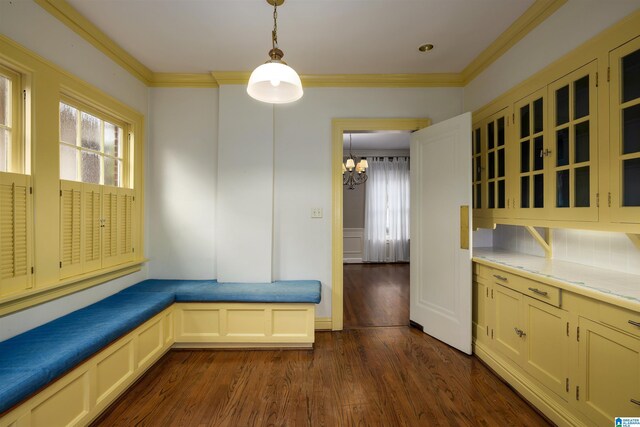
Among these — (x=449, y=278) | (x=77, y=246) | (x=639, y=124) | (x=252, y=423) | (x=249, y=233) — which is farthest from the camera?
(x=249, y=233)

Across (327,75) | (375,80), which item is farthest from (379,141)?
(327,75)

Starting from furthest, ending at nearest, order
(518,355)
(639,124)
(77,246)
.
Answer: (77,246) → (518,355) → (639,124)

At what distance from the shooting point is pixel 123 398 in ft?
6.31

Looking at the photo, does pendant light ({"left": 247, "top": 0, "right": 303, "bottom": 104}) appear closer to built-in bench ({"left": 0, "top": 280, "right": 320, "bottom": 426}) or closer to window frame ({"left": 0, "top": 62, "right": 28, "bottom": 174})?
window frame ({"left": 0, "top": 62, "right": 28, "bottom": 174})

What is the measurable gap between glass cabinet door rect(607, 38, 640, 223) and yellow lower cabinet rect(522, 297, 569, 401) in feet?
2.16

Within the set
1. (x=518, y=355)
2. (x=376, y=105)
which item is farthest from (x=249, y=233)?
(x=518, y=355)

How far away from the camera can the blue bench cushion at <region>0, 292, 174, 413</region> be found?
54.2 inches

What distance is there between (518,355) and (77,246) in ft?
10.9

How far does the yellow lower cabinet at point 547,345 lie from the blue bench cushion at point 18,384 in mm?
2720

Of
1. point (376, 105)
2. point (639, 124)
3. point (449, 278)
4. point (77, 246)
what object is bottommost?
point (449, 278)

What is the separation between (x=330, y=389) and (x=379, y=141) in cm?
502

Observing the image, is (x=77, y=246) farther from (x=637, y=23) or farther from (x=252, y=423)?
(x=637, y=23)

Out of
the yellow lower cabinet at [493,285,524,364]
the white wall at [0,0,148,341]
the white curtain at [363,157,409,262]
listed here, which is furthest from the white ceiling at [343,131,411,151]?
the yellow lower cabinet at [493,285,524,364]

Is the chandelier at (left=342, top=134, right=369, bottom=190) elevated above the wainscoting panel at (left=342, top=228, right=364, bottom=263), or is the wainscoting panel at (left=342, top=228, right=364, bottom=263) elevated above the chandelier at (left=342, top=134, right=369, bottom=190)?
the chandelier at (left=342, top=134, right=369, bottom=190)
